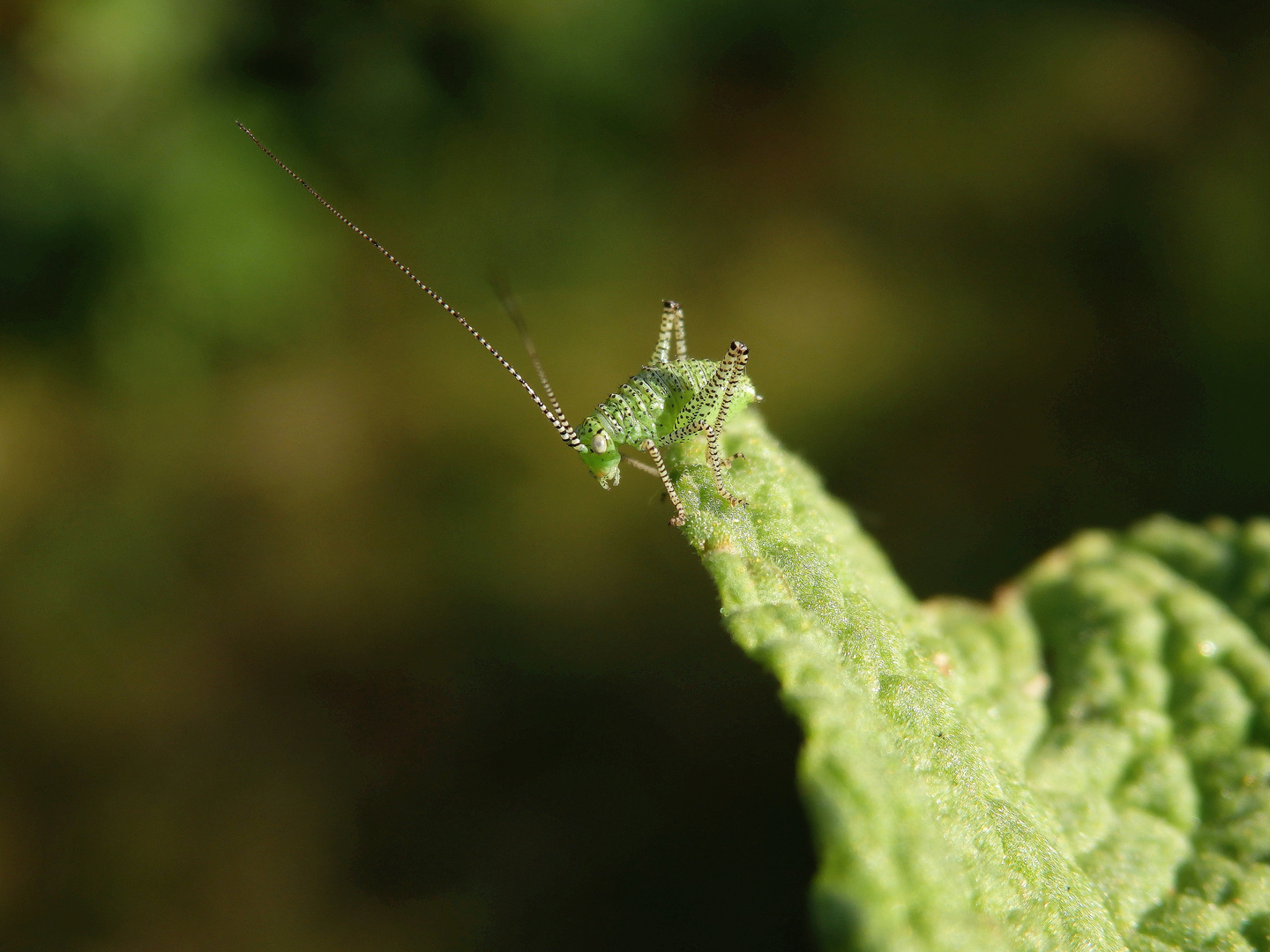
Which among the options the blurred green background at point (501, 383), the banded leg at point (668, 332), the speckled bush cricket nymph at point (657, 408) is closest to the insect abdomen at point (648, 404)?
the speckled bush cricket nymph at point (657, 408)

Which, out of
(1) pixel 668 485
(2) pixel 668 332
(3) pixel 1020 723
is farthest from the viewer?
(2) pixel 668 332

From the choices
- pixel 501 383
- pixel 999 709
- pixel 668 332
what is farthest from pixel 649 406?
pixel 501 383

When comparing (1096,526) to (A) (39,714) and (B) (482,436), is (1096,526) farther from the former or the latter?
(A) (39,714)

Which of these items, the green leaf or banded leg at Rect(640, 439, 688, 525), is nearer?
the green leaf

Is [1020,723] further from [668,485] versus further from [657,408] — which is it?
[657,408]

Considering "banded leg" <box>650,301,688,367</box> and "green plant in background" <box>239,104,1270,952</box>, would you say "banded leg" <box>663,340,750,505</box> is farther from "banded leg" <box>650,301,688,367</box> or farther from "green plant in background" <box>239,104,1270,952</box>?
"banded leg" <box>650,301,688,367</box>

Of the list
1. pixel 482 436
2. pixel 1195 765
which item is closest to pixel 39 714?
pixel 482 436

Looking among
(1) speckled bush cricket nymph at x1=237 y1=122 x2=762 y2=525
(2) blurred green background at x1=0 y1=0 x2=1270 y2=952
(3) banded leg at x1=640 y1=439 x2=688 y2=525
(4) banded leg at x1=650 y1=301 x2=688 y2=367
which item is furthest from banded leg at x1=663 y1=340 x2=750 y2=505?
(2) blurred green background at x1=0 y1=0 x2=1270 y2=952
